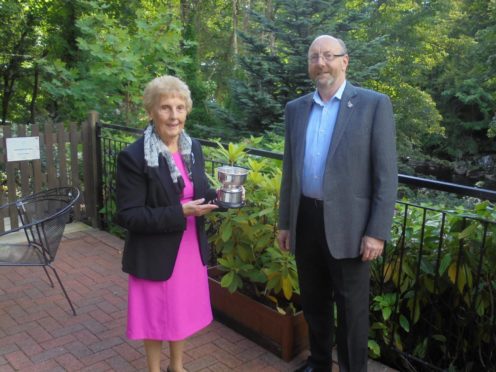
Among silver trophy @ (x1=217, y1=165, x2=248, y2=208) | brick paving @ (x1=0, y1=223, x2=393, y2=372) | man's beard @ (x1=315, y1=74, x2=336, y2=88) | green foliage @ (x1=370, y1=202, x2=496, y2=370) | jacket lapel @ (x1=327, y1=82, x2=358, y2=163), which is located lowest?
brick paving @ (x1=0, y1=223, x2=393, y2=372)

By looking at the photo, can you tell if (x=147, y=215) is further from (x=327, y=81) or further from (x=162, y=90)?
(x=327, y=81)

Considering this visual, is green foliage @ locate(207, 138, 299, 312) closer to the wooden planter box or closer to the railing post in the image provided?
the wooden planter box

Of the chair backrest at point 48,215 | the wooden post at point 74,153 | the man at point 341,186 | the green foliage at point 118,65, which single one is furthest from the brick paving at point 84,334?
the green foliage at point 118,65

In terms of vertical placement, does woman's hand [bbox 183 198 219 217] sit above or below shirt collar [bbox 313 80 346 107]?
below

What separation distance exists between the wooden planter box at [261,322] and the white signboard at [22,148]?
110 inches

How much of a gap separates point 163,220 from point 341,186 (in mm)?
838

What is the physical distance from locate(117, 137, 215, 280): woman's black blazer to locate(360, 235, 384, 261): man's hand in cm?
86

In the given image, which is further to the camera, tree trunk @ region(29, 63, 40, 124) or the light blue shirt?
tree trunk @ region(29, 63, 40, 124)

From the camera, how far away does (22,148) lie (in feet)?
16.0

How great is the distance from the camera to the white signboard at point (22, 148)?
4820 mm

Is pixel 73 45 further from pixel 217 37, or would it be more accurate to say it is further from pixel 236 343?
pixel 217 37

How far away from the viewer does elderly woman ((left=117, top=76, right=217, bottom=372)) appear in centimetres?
214

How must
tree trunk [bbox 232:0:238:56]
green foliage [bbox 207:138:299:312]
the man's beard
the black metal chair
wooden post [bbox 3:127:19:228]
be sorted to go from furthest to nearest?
tree trunk [bbox 232:0:238:56] → wooden post [bbox 3:127:19:228] → the black metal chair → green foliage [bbox 207:138:299:312] → the man's beard

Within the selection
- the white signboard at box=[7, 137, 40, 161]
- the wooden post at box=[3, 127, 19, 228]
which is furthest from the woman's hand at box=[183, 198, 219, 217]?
the wooden post at box=[3, 127, 19, 228]
